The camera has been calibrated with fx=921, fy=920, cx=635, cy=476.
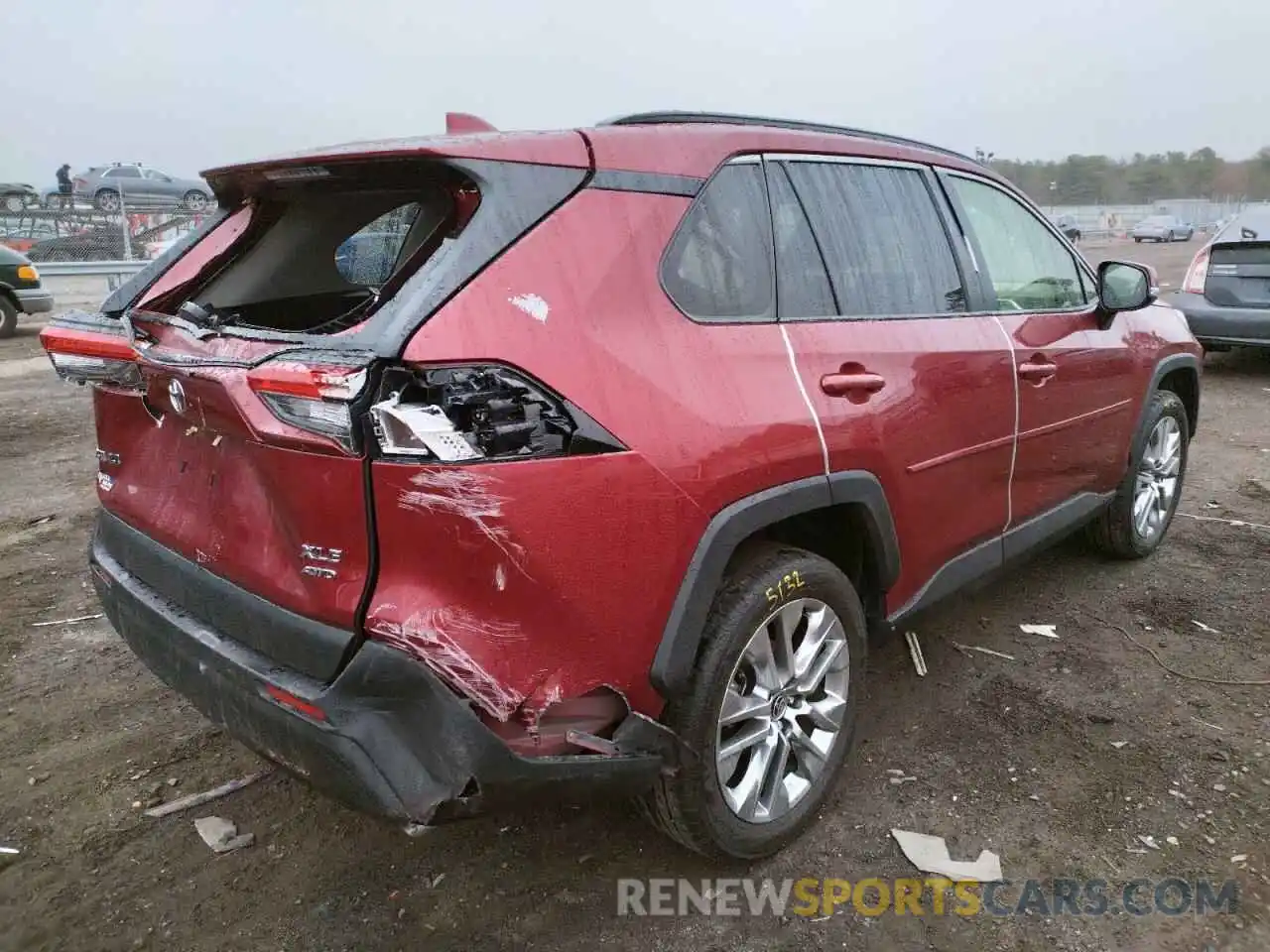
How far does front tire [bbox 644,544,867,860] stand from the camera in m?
2.16

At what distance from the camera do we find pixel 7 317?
12.5m

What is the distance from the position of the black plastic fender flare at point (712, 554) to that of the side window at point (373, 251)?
1.10m

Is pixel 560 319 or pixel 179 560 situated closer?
pixel 560 319

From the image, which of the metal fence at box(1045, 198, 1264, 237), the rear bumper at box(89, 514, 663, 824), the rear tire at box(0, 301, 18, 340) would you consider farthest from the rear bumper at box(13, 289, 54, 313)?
the metal fence at box(1045, 198, 1264, 237)

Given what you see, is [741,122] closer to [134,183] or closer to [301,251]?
[301,251]

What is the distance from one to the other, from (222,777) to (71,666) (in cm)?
114

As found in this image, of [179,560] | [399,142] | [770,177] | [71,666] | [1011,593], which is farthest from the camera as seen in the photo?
[1011,593]

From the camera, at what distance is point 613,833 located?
2.57m

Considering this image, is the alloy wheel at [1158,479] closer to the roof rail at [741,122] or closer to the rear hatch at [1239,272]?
the roof rail at [741,122]

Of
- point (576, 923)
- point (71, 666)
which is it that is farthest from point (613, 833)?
point (71, 666)

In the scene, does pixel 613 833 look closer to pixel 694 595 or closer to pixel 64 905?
pixel 694 595

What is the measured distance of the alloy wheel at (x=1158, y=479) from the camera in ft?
14.2

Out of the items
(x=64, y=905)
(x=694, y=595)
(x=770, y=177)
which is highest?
(x=770, y=177)

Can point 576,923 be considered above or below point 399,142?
Result: below
